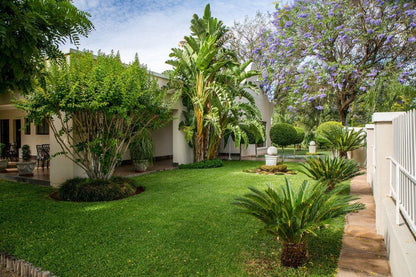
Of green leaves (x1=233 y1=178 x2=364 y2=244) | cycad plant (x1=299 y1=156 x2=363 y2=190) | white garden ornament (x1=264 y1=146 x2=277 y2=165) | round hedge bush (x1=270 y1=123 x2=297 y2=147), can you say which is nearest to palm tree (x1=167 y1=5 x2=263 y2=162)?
white garden ornament (x1=264 y1=146 x2=277 y2=165)

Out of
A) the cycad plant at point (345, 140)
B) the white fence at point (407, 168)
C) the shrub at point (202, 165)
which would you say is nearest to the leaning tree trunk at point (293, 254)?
the white fence at point (407, 168)

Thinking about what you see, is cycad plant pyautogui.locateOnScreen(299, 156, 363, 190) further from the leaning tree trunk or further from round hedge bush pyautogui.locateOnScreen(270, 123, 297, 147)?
round hedge bush pyautogui.locateOnScreen(270, 123, 297, 147)

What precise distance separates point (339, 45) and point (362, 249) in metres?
14.4

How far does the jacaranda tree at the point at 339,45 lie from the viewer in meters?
12.7

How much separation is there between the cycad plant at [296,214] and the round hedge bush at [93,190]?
442cm

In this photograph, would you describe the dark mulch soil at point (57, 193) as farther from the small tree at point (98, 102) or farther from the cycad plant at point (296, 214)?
the cycad plant at point (296, 214)

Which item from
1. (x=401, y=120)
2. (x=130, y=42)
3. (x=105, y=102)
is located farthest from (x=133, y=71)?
(x=130, y=42)

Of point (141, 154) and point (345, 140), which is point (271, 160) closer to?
point (345, 140)

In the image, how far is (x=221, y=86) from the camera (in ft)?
40.5

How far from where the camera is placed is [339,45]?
15328mm

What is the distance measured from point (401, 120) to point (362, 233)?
6.81 feet

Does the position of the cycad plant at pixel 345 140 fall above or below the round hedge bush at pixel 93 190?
above

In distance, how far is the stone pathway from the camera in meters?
3.09

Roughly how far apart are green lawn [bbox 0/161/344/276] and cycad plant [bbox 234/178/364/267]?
183mm
